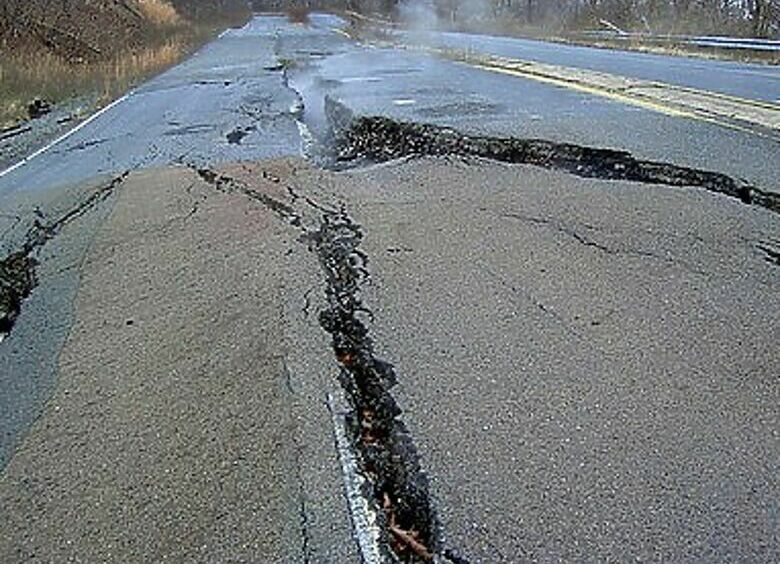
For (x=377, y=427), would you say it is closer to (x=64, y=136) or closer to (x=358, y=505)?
(x=358, y=505)

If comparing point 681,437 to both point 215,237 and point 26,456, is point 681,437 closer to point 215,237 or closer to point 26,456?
point 26,456

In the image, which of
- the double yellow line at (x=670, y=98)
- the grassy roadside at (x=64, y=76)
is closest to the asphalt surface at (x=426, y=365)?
the double yellow line at (x=670, y=98)

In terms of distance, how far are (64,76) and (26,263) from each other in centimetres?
1795

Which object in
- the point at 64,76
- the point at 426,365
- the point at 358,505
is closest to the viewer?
the point at 358,505

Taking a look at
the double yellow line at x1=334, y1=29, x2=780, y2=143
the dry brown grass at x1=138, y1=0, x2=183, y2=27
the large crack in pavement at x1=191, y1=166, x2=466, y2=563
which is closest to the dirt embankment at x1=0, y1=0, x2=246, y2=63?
the dry brown grass at x1=138, y1=0, x2=183, y2=27

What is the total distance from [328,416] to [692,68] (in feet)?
48.6

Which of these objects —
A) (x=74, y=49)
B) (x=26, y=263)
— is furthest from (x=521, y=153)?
(x=74, y=49)

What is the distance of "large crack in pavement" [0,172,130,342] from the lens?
17.2ft

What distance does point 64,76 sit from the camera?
2238 cm

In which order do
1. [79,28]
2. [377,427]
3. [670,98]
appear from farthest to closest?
[79,28], [670,98], [377,427]

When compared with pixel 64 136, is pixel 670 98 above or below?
above

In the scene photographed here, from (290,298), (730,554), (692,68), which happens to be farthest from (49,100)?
(730,554)

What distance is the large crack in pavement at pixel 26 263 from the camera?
525 centimetres

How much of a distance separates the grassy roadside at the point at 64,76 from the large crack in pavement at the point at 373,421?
1222cm
